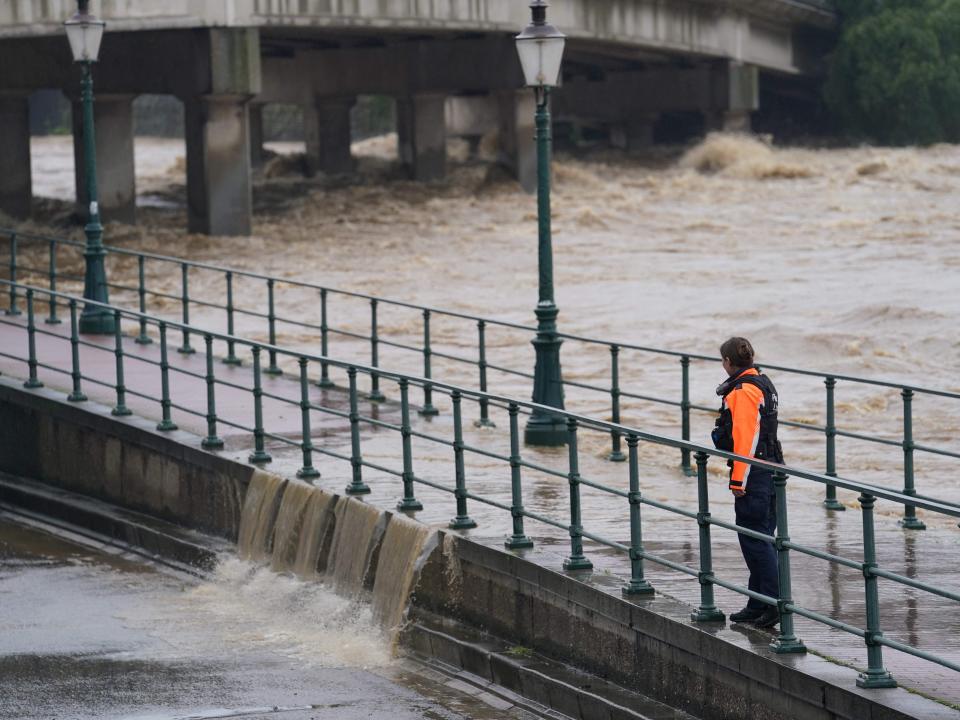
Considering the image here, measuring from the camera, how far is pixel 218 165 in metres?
35.3

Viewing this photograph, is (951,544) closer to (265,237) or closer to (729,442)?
(729,442)

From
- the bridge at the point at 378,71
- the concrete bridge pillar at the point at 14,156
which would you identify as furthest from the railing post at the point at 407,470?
the concrete bridge pillar at the point at 14,156

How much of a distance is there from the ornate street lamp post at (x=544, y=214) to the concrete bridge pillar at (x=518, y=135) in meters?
28.7

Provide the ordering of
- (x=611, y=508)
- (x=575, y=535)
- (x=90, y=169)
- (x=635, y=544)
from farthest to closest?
(x=90, y=169) → (x=611, y=508) → (x=575, y=535) → (x=635, y=544)

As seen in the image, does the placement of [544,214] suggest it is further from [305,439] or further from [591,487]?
[591,487]

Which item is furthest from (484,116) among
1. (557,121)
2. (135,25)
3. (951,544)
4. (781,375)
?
(951,544)

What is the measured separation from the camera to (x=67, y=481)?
17.1 metres

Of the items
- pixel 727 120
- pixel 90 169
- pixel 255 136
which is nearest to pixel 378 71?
pixel 727 120

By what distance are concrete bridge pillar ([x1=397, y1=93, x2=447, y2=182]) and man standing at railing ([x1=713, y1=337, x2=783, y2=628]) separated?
125 feet

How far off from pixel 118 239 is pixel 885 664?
29318mm

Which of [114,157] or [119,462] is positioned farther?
[114,157]

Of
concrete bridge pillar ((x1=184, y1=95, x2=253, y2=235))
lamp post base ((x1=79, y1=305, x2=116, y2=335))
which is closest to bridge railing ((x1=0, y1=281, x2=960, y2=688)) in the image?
lamp post base ((x1=79, y1=305, x2=116, y2=335))

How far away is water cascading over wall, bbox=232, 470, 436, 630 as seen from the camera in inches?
496

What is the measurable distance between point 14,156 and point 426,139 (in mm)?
12372
